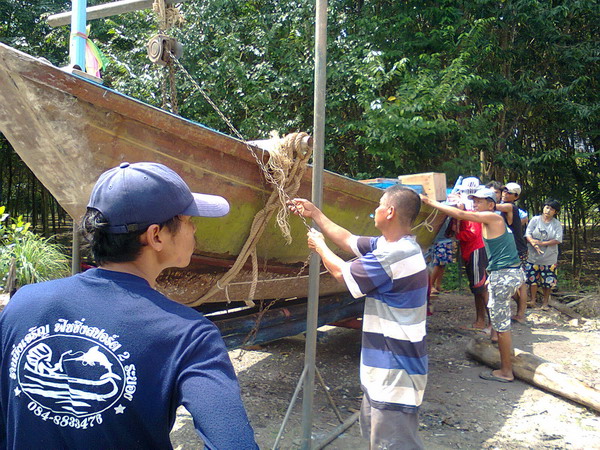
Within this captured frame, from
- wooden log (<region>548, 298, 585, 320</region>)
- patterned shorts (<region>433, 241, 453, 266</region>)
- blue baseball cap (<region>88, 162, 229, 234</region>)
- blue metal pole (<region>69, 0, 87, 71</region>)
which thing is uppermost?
blue metal pole (<region>69, 0, 87, 71</region>)

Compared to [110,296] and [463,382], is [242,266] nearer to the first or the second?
[110,296]

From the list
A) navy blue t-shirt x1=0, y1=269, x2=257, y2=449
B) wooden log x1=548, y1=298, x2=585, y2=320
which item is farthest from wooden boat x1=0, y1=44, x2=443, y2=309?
wooden log x1=548, y1=298, x2=585, y2=320

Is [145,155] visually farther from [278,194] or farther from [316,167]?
[316,167]

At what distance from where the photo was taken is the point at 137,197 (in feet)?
3.29

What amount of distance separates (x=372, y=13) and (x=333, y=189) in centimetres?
641

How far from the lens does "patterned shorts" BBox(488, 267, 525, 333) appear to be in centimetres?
431

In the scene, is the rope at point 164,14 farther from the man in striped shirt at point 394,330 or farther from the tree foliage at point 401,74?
the tree foliage at point 401,74

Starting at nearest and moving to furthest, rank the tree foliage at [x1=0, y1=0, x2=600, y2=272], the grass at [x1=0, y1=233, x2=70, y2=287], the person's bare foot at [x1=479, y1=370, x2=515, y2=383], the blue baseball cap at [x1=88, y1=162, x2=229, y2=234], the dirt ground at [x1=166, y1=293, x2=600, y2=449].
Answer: the blue baseball cap at [x1=88, y1=162, x2=229, y2=234] → the dirt ground at [x1=166, y1=293, x2=600, y2=449] → the person's bare foot at [x1=479, y1=370, x2=515, y2=383] → the grass at [x1=0, y1=233, x2=70, y2=287] → the tree foliage at [x1=0, y1=0, x2=600, y2=272]

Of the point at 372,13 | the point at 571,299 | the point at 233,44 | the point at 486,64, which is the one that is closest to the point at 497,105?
the point at 486,64

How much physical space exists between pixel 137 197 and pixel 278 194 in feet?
6.54

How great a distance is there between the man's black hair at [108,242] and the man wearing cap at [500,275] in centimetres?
362

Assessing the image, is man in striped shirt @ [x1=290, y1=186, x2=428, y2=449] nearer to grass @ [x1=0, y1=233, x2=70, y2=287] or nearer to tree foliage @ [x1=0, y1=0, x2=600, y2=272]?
tree foliage @ [x1=0, y1=0, x2=600, y2=272]

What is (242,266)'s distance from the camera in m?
3.08

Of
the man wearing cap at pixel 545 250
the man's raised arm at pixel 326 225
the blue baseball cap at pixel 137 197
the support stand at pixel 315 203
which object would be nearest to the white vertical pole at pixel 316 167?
the support stand at pixel 315 203
